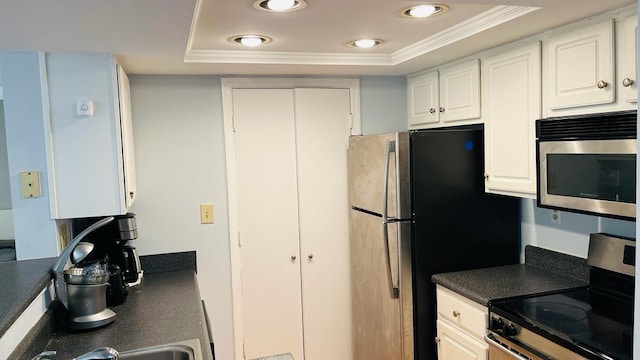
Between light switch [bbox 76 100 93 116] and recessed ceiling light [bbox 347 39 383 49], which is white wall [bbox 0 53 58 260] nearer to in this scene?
A: light switch [bbox 76 100 93 116]

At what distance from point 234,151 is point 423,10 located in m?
1.53

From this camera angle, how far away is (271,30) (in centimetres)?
220

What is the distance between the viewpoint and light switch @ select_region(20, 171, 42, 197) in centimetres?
207

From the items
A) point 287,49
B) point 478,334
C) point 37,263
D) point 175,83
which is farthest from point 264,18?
point 478,334

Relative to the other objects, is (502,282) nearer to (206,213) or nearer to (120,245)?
(206,213)

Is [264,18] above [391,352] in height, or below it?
above

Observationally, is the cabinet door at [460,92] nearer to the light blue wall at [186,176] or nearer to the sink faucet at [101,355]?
the light blue wall at [186,176]

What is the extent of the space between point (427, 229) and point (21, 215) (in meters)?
1.91

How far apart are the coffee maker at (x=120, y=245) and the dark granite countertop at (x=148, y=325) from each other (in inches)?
3.7

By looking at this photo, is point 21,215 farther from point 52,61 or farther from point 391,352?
Result: point 391,352

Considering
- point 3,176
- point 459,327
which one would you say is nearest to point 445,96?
point 459,327

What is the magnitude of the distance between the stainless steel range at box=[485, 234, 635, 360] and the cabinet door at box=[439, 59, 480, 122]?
2.92 feet

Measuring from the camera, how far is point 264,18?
2004mm

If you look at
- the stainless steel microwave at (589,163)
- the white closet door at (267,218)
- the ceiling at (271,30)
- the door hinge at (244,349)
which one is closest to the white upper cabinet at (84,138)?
the ceiling at (271,30)
